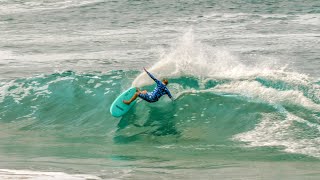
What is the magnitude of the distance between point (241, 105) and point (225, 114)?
577mm

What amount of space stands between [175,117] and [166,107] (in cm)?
60

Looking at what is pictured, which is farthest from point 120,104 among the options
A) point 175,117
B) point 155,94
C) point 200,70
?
point 200,70

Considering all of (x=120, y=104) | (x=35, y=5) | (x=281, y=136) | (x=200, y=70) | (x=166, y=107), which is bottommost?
(x=281, y=136)

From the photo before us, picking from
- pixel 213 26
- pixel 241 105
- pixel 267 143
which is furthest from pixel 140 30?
pixel 267 143

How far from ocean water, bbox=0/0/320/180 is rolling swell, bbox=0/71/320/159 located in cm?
3

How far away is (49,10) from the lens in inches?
1825

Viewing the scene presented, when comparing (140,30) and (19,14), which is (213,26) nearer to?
(140,30)

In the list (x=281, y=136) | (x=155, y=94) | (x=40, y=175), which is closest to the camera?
(x=40, y=175)

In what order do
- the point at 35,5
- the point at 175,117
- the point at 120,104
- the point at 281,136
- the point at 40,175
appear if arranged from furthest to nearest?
the point at 35,5 < the point at 175,117 < the point at 120,104 < the point at 281,136 < the point at 40,175

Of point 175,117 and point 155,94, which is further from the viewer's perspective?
point 175,117

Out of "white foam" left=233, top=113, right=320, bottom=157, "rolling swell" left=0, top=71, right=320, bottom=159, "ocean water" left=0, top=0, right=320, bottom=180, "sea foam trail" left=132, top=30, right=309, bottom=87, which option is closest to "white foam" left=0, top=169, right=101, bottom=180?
"ocean water" left=0, top=0, right=320, bottom=180

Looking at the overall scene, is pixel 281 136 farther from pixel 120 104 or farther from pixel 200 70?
pixel 200 70

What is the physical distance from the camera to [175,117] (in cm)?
2134

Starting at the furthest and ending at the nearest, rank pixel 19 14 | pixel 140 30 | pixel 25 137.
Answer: pixel 19 14 < pixel 140 30 < pixel 25 137
